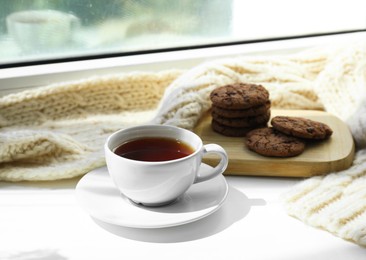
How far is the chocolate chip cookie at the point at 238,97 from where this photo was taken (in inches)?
32.4

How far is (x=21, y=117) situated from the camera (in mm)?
910

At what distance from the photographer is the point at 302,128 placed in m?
0.81

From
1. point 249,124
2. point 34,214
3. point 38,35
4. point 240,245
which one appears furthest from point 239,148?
point 38,35

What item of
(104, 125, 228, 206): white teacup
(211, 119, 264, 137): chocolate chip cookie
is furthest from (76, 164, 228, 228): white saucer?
(211, 119, 264, 137): chocolate chip cookie

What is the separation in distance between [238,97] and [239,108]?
2 cm

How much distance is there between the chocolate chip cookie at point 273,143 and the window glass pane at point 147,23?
1.02 feet

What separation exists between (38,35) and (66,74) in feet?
0.27

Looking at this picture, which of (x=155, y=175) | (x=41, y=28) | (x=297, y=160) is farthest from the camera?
(x=41, y=28)

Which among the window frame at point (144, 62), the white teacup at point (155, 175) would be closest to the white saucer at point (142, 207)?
the white teacup at point (155, 175)

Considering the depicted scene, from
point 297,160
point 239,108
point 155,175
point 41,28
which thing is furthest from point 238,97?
point 41,28

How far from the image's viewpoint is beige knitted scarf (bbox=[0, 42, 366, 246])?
76 cm

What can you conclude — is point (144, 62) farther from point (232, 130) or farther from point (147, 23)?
point (232, 130)

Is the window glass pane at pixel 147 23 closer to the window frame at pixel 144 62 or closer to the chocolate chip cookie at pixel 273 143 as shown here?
the window frame at pixel 144 62

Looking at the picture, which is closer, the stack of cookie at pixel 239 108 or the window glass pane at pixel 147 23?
the stack of cookie at pixel 239 108
